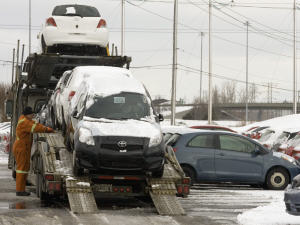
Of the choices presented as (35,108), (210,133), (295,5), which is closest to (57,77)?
(35,108)

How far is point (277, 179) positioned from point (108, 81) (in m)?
6.26

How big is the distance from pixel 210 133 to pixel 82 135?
20.6ft

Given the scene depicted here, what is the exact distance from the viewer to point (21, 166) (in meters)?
15.5

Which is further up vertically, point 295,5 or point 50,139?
point 295,5

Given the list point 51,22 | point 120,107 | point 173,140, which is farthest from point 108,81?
point 51,22

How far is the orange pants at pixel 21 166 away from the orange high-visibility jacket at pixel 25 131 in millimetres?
66

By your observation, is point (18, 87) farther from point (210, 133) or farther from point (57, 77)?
point (210, 133)

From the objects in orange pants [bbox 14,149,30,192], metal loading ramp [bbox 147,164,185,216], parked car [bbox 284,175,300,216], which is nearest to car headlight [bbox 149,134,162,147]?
metal loading ramp [bbox 147,164,185,216]

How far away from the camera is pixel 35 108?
1975 centimetres

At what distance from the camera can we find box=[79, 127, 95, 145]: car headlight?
43.4ft

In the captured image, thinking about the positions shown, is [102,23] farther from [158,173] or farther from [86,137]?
[86,137]

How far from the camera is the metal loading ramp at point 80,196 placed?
12.8 m

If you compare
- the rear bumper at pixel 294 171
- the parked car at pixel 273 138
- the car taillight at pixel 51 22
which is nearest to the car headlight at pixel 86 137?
the car taillight at pixel 51 22

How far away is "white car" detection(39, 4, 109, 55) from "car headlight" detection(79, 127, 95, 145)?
21.6ft
